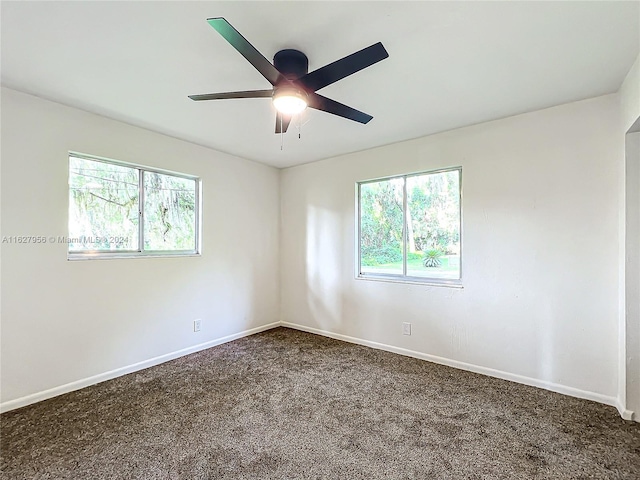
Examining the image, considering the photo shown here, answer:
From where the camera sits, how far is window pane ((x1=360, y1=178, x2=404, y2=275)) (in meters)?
3.66

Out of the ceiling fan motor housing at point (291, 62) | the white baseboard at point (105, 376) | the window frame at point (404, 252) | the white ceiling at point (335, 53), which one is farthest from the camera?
the window frame at point (404, 252)

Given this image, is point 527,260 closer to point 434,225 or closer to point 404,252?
point 434,225

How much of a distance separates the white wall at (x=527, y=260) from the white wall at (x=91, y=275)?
1773 mm

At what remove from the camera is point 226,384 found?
2.75 metres

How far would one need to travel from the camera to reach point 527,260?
8.99 feet

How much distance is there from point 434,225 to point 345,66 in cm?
223

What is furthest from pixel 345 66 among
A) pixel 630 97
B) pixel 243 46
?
pixel 630 97

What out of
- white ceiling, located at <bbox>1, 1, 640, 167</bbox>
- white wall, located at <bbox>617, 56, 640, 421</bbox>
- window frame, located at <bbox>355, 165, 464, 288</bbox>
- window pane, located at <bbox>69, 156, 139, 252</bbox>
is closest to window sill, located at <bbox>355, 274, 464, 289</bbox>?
window frame, located at <bbox>355, 165, 464, 288</bbox>

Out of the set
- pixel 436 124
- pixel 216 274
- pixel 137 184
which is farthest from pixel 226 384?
pixel 436 124

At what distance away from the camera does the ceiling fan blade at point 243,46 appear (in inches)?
50.2

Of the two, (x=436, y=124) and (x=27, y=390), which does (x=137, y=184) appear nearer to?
(x=27, y=390)

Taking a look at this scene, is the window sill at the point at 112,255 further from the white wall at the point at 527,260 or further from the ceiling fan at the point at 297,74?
the white wall at the point at 527,260

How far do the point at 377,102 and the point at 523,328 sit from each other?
2.35 m

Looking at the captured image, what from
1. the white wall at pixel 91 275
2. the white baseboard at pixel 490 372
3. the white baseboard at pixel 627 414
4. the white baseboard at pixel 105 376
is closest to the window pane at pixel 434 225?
the white baseboard at pixel 490 372
